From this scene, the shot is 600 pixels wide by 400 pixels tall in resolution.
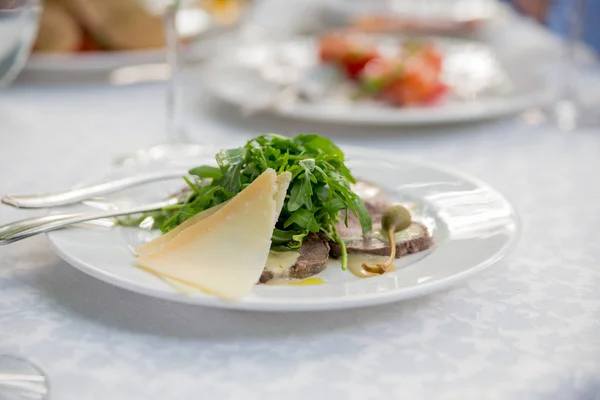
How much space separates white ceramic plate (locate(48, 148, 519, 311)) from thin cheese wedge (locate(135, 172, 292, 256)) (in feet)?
0.07

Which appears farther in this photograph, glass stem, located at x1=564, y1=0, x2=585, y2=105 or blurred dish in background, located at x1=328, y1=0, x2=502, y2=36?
blurred dish in background, located at x1=328, y1=0, x2=502, y2=36

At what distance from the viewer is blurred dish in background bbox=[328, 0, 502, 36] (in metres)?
2.63

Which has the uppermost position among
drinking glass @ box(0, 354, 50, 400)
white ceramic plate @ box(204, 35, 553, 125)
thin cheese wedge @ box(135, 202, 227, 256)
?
white ceramic plate @ box(204, 35, 553, 125)

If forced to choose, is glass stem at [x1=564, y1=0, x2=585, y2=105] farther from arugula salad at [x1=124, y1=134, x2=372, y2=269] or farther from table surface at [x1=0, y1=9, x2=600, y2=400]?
arugula salad at [x1=124, y1=134, x2=372, y2=269]

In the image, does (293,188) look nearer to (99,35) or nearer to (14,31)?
(14,31)

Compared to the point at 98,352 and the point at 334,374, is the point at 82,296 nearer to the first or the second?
the point at 98,352

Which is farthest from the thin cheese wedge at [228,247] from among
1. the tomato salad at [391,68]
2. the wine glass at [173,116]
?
the tomato salad at [391,68]

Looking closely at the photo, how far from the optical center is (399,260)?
2.80 ft

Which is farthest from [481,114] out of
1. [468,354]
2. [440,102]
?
[468,354]

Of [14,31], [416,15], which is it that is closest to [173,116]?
[14,31]

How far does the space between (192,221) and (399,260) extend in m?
0.23

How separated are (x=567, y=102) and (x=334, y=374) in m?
1.15

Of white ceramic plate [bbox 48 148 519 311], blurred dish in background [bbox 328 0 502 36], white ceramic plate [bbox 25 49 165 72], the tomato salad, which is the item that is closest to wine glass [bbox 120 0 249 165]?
white ceramic plate [bbox 48 148 519 311]

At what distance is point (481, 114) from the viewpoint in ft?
4.91
